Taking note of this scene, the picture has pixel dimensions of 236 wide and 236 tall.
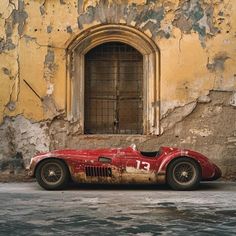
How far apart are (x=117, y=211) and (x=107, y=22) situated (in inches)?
217

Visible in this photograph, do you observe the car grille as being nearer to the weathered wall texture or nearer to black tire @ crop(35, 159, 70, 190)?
black tire @ crop(35, 159, 70, 190)

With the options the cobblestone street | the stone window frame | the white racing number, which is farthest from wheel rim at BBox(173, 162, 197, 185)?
the stone window frame

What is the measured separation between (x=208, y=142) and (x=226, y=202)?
3425 mm

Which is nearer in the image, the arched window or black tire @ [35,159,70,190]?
black tire @ [35,159,70,190]

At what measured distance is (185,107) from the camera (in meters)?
11.0

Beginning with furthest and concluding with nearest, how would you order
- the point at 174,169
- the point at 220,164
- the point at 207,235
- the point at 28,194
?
the point at 220,164 → the point at 174,169 → the point at 28,194 → the point at 207,235

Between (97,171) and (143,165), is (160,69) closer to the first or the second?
(143,165)

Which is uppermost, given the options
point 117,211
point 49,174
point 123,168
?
point 123,168

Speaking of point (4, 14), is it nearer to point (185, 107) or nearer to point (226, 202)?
point (185, 107)

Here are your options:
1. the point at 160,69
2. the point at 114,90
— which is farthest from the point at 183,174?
the point at 114,90

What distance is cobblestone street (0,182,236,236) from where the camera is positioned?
5.43 m

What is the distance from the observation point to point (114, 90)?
11492 mm

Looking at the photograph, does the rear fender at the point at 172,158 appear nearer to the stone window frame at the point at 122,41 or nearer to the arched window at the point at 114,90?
the stone window frame at the point at 122,41

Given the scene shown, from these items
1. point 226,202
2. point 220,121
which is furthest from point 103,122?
point 226,202
